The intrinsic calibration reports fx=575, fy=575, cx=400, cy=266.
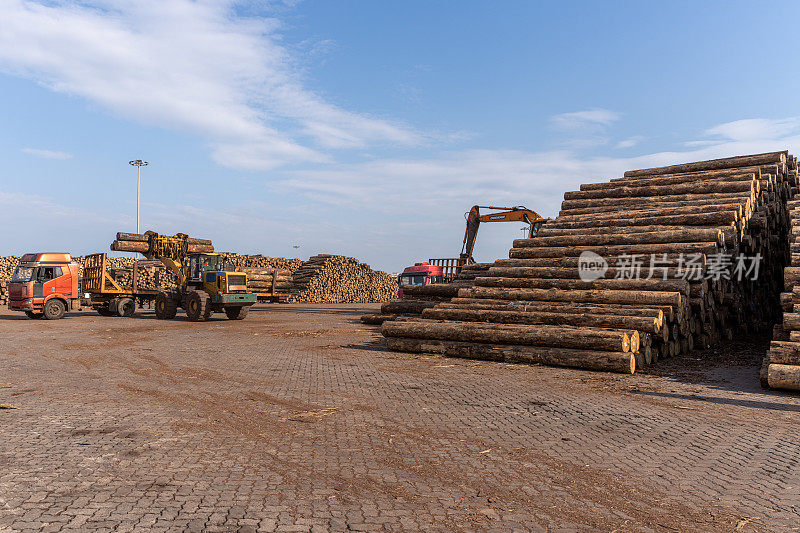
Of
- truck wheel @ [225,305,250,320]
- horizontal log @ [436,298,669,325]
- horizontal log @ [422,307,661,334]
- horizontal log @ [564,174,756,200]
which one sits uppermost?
horizontal log @ [564,174,756,200]

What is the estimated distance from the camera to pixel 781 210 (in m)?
17.7

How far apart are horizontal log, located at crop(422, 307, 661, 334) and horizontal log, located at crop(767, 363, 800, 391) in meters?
2.47

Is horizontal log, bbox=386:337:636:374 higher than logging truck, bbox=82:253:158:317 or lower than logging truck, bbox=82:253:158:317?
lower

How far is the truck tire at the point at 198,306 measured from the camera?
69.6 ft

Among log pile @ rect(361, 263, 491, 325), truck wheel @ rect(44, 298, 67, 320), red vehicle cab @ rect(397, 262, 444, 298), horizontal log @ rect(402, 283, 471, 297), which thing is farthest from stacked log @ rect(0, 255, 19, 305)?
horizontal log @ rect(402, 283, 471, 297)

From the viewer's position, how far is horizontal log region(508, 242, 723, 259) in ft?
43.6

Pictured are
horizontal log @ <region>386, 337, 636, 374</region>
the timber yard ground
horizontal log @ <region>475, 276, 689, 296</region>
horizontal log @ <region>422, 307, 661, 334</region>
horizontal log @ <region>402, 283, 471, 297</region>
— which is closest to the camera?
the timber yard ground

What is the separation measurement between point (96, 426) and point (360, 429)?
2974 mm

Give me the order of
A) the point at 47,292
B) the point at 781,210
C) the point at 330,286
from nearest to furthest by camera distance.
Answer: the point at 781,210 < the point at 47,292 < the point at 330,286

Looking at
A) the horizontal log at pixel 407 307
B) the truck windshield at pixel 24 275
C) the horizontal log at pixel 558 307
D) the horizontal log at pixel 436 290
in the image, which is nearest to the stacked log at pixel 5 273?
the truck windshield at pixel 24 275

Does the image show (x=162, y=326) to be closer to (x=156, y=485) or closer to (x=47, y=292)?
(x=47, y=292)

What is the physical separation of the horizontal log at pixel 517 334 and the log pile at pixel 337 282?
26.3m

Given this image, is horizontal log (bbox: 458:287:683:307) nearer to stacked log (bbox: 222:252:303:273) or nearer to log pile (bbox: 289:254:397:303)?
log pile (bbox: 289:254:397:303)

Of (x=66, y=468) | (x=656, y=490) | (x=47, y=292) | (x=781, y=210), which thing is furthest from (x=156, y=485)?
(x=47, y=292)
